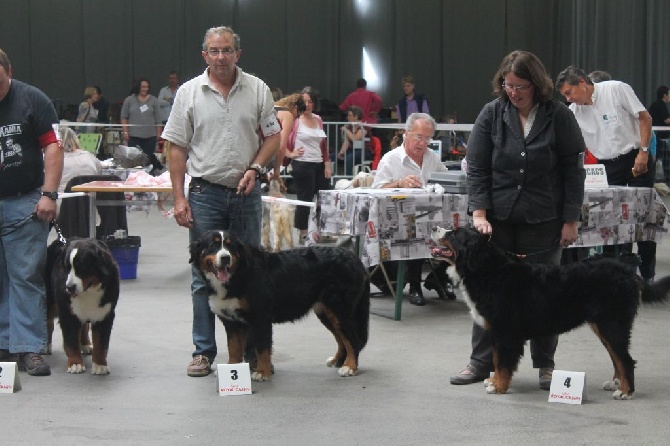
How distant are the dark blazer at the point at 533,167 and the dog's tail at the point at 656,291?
17.4 inches

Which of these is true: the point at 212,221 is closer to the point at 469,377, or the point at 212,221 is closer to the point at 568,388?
the point at 469,377

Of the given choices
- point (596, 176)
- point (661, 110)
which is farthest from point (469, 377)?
point (661, 110)

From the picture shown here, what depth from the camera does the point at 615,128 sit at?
7488 millimetres

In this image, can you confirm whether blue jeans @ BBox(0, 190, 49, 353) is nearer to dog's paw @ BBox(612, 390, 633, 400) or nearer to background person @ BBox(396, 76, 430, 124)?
dog's paw @ BBox(612, 390, 633, 400)

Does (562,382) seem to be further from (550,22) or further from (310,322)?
(550,22)

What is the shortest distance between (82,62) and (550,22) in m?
10.0

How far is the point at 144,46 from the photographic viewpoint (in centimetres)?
2212

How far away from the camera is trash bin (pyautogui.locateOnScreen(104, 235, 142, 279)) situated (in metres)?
8.13

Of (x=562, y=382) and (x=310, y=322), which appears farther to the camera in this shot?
(x=310, y=322)

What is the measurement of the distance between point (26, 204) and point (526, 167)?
2.41 m

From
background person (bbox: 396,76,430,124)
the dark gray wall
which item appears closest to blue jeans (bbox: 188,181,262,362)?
background person (bbox: 396,76,430,124)

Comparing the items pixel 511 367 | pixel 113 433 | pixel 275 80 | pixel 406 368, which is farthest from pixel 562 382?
pixel 275 80

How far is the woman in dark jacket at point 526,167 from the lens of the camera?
4578 mm

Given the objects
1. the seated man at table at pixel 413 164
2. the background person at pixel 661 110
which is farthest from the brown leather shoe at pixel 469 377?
the background person at pixel 661 110
